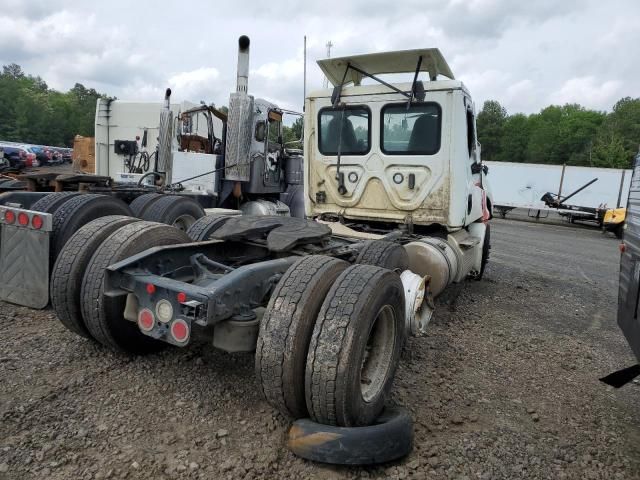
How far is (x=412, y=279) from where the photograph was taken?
3.98 m

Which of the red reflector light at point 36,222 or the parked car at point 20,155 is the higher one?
the parked car at point 20,155

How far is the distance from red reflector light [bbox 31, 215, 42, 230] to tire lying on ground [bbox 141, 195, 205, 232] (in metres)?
2.02

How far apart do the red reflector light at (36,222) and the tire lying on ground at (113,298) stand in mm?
1034

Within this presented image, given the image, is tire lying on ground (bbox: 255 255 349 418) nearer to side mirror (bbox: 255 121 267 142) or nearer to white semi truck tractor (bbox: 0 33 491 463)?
white semi truck tractor (bbox: 0 33 491 463)

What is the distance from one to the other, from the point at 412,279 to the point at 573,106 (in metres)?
90.5

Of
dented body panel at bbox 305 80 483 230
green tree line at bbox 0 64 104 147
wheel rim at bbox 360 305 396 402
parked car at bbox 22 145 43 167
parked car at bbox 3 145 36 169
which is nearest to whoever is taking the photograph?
wheel rim at bbox 360 305 396 402

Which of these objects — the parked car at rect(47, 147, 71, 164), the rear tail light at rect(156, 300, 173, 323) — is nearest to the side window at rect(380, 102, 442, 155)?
the rear tail light at rect(156, 300, 173, 323)

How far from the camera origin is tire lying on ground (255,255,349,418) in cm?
262

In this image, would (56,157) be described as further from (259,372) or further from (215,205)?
(259,372)

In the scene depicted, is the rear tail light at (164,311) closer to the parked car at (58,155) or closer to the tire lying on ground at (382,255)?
the tire lying on ground at (382,255)

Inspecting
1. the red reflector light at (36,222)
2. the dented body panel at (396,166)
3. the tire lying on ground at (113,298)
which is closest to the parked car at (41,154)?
the dented body panel at (396,166)

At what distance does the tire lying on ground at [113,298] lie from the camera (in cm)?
322

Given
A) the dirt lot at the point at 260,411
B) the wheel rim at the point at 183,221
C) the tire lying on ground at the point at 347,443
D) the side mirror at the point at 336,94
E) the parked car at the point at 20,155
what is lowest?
the dirt lot at the point at 260,411

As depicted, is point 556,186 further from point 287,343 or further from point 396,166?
point 287,343
